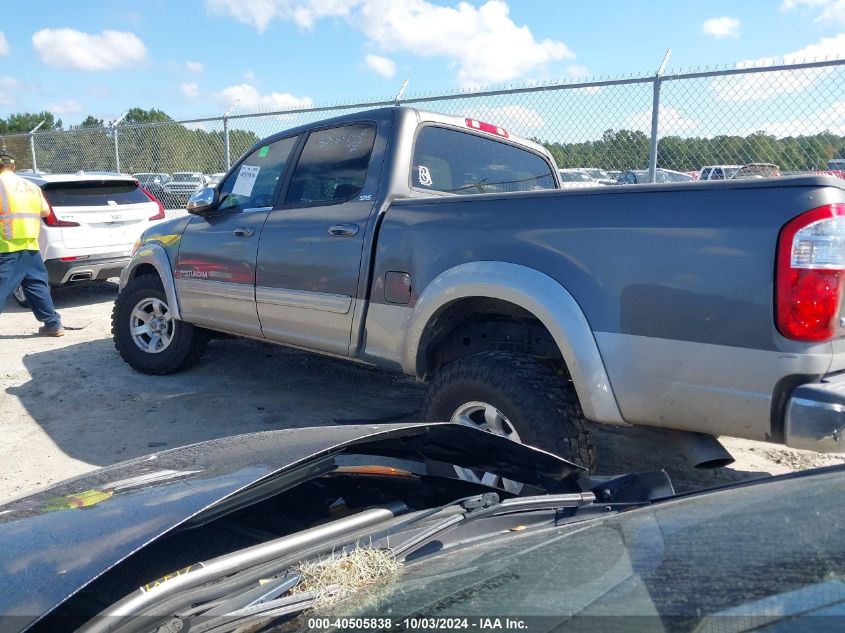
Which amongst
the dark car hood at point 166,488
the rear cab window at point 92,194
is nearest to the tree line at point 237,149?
the rear cab window at point 92,194

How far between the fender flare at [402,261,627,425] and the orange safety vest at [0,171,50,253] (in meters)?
5.56

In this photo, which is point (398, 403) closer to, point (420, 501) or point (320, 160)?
point (320, 160)

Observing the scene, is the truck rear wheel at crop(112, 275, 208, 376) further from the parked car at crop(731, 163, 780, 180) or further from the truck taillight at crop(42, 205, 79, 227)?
the parked car at crop(731, 163, 780, 180)

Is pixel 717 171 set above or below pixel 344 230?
above

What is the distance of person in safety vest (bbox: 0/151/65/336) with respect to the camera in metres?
7.17

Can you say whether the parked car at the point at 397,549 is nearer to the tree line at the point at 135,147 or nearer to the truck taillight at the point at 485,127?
the truck taillight at the point at 485,127

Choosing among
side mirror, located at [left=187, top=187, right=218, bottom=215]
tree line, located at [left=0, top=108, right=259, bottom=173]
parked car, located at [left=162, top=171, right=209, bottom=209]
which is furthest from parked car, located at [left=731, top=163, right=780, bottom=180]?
parked car, located at [left=162, top=171, right=209, bottom=209]

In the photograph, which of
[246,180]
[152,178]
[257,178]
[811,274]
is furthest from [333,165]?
[152,178]

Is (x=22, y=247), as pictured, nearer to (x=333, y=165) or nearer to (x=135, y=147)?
(x=333, y=165)

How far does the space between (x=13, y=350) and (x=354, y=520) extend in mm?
6467

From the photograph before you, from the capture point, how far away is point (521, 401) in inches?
124

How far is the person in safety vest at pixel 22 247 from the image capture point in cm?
717

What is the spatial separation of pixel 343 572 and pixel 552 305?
72.8 inches

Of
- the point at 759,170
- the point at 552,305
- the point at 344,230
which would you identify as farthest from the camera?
the point at 759,170
